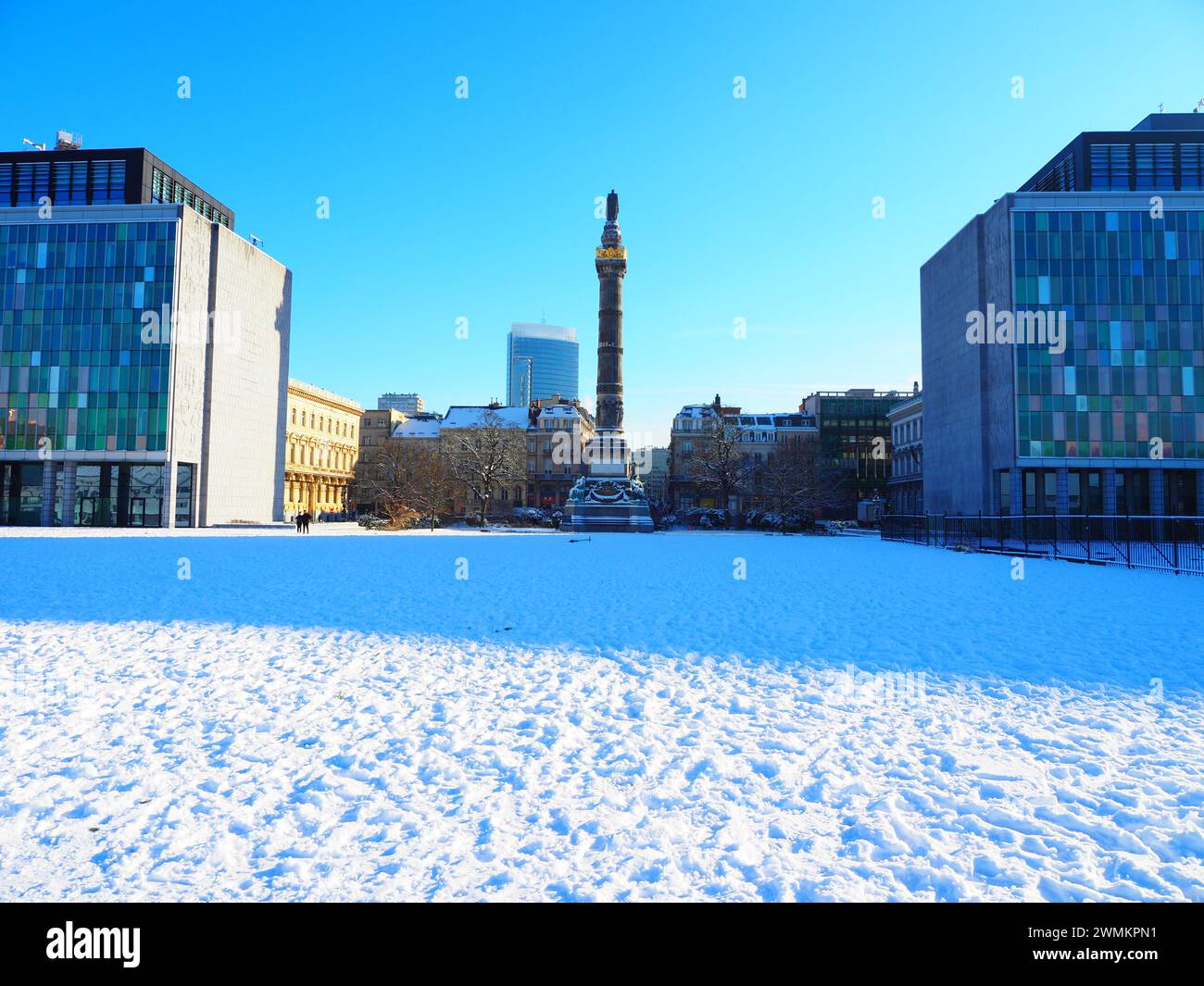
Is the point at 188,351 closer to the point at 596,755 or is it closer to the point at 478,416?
the point at 478,416

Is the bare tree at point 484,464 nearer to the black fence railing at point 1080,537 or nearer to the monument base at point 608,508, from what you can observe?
the monument base at point 608,508

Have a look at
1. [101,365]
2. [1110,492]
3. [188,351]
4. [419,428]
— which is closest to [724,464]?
[1110,492]

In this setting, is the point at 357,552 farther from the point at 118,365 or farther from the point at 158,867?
the point at 118,365

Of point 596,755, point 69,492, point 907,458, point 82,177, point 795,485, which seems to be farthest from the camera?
point 907,458

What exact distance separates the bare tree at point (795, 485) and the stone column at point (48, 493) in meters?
54.9

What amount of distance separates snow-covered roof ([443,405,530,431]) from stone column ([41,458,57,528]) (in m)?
51.7

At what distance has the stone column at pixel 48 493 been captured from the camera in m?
51.1

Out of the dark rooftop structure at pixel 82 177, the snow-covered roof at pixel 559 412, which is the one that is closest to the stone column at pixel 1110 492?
the snow-covered roof at pixel 559 412

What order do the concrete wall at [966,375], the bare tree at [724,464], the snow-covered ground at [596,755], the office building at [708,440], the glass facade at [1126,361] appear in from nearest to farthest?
the snow-covered ground at [596,755]
the glass facade at [1126,361]
the concrete wall at [966,375]
the bare tree at [724,464]
the office building at [708,440]

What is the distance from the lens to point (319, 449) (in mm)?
90938

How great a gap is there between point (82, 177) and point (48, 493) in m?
26.1

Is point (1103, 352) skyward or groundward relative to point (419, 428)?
groundward

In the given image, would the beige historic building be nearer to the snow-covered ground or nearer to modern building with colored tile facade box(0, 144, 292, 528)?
modern building with colored tile facade box(0, 144, 292, 528)
